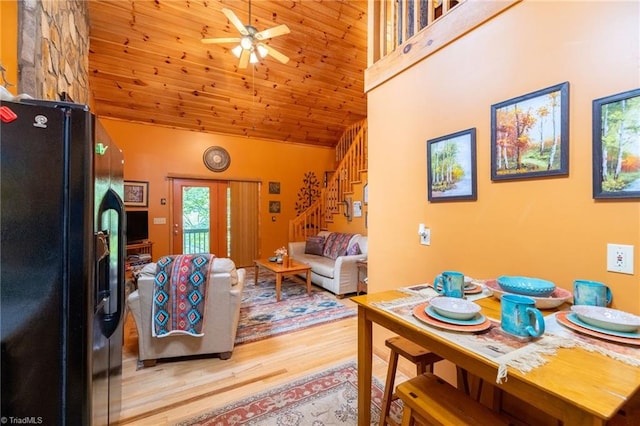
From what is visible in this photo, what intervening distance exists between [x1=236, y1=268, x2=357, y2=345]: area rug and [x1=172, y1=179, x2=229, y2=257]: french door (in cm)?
173

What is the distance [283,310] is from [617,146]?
3.27 m

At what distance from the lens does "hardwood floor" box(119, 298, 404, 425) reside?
5.97 ft

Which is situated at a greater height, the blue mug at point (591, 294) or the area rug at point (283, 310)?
the blue mug at point (591, 294)

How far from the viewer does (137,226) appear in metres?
4.66

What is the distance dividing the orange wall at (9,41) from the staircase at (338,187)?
4.23m

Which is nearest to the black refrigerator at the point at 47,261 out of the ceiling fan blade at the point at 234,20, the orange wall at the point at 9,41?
the orange wall at the point at 9,41

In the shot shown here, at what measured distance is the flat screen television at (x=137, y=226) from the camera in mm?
4523

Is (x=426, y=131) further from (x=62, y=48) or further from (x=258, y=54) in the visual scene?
(x=62, y=48)

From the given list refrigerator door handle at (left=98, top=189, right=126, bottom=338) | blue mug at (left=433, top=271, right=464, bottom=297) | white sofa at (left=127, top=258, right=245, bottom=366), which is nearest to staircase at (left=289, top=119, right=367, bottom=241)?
white sofa at (left=127, top=258, right=245, bottom=366)

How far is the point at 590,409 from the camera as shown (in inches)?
24.5

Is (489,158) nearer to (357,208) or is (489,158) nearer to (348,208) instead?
(357,208)

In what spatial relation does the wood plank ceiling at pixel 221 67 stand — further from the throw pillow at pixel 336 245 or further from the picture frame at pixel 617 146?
the picture frame at pixel 617 146

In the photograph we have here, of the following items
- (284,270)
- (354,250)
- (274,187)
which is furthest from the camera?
(274,187)

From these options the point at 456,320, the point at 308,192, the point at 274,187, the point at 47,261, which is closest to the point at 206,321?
the point at 47,261
